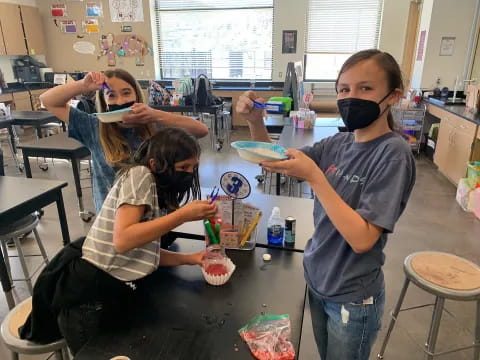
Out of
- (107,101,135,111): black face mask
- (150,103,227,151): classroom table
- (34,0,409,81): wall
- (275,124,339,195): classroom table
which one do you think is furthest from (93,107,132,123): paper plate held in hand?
(34,0,409,81): wall

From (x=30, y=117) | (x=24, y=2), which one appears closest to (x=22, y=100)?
(x=24, y=2)

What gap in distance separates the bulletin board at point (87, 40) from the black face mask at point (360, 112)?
7.26 m

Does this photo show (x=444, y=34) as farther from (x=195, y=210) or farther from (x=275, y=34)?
(x=195, y=210)

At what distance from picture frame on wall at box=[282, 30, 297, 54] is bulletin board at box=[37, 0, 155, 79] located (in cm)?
283

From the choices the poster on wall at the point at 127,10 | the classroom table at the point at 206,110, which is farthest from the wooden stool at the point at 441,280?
the poster on wall at the point at 127,10

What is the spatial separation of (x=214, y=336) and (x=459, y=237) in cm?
294

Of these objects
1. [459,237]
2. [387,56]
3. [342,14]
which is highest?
[342,14]

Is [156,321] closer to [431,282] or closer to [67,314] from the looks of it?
[67,314]

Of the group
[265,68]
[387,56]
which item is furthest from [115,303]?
[265,68]

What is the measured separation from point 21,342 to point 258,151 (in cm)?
99

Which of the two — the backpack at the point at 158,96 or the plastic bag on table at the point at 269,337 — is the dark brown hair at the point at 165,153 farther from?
the backpack at the point at 158,96

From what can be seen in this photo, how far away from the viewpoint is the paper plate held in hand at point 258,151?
36.1 inches

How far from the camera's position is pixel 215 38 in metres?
7.34

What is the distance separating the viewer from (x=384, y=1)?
247 inches
